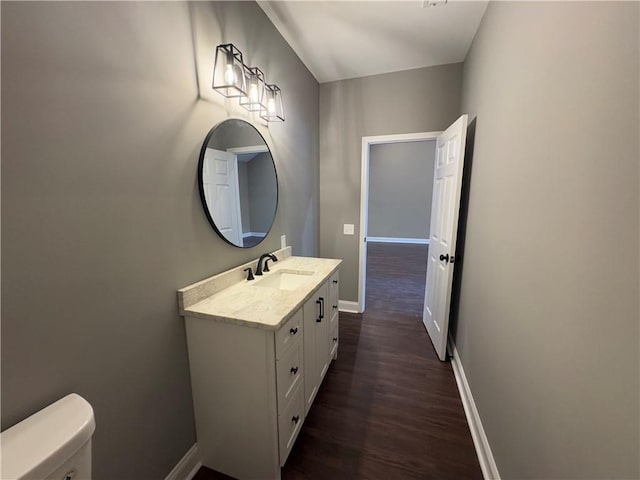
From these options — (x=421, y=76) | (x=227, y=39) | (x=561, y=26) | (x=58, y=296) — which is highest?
(x=421, y=76)

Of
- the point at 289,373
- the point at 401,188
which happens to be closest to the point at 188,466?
the point at 289,373

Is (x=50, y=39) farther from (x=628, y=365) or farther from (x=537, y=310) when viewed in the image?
(x=537, y=310)

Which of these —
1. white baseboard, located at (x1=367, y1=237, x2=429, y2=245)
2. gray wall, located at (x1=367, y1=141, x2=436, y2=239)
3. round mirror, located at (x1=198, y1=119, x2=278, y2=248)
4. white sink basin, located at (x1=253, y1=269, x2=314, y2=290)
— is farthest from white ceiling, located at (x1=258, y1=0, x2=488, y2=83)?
white baseboard, located at (x1=367, y1=237, x2=429, y2=245)

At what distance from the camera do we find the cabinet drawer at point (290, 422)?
126cm

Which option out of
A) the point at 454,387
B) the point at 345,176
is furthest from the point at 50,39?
the point at 454,387

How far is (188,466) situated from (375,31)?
3.18 meters

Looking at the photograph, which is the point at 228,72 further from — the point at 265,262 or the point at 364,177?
the point at 364,177

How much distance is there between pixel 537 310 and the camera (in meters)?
0.97

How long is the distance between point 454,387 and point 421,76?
9.73 ft

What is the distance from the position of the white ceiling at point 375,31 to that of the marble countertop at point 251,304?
1.93 meters

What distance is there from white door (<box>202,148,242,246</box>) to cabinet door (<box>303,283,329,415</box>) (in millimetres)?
646

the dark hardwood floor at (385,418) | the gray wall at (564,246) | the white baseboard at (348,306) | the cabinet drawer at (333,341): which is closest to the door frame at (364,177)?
the white baseboard at (348,306)

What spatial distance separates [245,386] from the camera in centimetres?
119

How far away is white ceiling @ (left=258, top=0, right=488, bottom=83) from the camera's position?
1.79m
